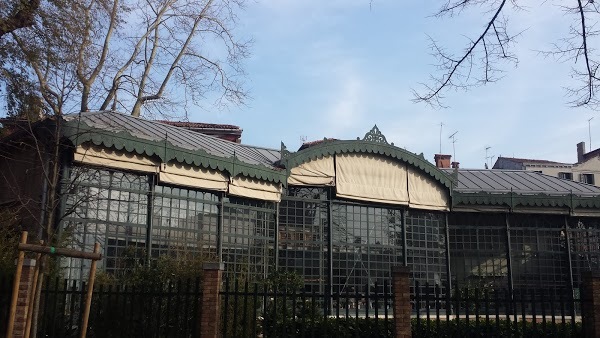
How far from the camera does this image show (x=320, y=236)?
59.6 feet

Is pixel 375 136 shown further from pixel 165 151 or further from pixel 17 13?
pixel 17 13

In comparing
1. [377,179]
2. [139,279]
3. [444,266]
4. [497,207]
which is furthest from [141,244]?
[497,207]

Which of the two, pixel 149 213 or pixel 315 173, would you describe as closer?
pixel 149 213

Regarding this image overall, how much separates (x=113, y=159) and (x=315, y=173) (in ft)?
20.6

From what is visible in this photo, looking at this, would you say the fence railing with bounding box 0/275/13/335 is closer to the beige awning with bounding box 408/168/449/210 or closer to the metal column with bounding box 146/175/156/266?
the metal column with bounding box 146/175/156/266

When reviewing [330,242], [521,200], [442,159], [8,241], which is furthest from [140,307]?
[442,159]

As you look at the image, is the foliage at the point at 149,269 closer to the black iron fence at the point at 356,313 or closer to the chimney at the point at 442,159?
the black iron fence at the point at 356,313

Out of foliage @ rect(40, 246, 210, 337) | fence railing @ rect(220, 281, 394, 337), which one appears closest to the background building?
fence railing @ rect(220, 281, 394, 337)

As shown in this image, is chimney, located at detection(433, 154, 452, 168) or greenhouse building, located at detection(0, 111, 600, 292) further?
chimney, located at detection(433, 154, 452, 168)

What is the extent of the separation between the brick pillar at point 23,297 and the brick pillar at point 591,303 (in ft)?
29.3

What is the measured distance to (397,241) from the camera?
1953 centimetres

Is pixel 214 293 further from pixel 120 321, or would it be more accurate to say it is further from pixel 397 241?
pixel 397 241

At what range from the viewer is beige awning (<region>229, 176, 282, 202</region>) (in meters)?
16.3

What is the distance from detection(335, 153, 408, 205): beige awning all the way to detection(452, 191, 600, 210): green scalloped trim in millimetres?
2136
